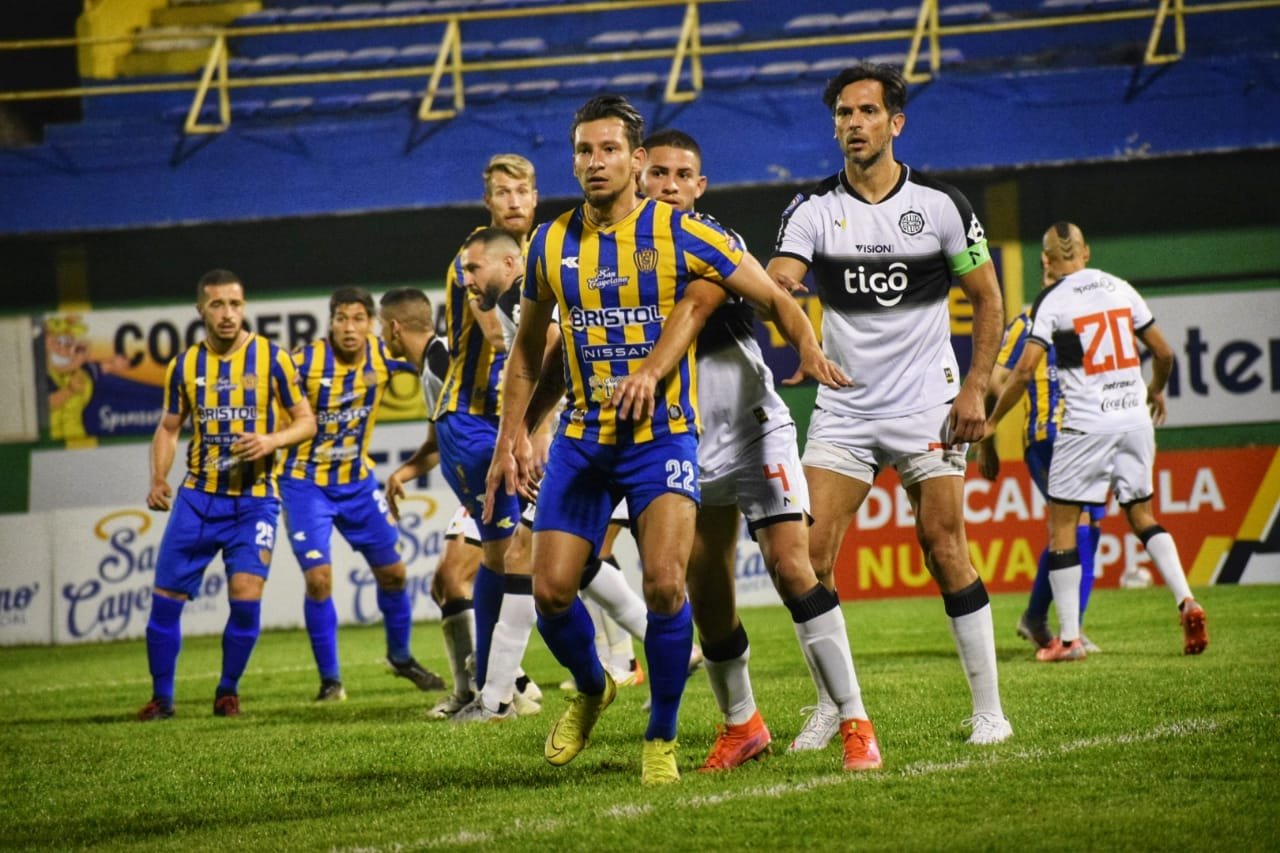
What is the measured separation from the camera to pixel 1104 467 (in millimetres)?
9031

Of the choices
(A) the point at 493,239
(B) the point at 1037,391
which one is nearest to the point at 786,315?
(A) the point at 493,239

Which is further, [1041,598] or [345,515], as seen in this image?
[345,515]

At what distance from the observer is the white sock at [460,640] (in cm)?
802

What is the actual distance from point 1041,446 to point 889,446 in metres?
4.75

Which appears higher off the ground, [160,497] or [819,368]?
[819,368]

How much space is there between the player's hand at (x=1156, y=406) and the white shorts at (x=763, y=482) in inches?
187

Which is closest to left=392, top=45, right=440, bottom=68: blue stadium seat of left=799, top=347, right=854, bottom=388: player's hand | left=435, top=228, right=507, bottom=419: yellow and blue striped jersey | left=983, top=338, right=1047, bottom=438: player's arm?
left=983, top=338, right=1047, bottom=438: player's arm

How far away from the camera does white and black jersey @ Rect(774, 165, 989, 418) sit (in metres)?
5.60

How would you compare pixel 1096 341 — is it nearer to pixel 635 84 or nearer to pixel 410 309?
pixel 410 309

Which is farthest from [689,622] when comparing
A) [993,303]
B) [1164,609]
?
[1164,609]

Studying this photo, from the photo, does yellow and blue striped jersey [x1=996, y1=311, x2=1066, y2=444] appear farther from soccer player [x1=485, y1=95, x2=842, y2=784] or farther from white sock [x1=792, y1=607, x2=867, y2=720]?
soccer player [x1=485, y1=95, x2=842, y2=784]

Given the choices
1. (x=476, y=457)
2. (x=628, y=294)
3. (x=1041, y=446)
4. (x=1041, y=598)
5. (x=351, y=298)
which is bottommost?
(x=1041, y=598)

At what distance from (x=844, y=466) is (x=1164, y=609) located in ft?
23.8

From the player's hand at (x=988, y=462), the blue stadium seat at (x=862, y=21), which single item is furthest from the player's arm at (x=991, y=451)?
the blue stadium seat at (x=862, y=21)
